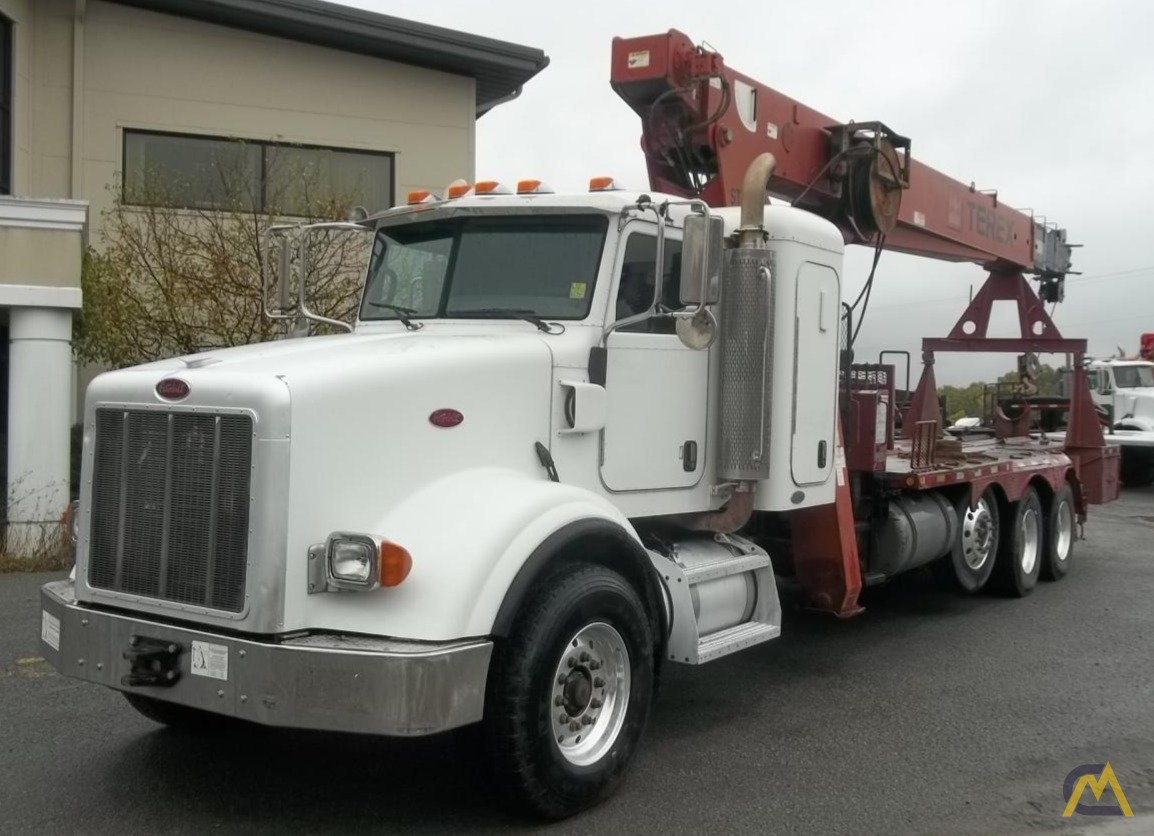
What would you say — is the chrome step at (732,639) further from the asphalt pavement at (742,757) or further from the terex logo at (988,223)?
the terex logo at (988,223)

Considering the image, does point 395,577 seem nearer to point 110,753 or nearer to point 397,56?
point 110,753

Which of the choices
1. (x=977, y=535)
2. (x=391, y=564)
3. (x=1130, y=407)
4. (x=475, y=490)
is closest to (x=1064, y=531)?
(x=977, y=535)

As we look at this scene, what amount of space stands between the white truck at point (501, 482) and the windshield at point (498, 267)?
1cm

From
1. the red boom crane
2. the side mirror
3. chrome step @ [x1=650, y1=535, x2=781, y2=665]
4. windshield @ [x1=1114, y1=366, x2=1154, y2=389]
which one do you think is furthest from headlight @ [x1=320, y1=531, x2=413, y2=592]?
windshield @ [x1=1114, y1=366, x2=1154, y2=389]

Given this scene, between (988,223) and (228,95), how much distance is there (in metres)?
10.1

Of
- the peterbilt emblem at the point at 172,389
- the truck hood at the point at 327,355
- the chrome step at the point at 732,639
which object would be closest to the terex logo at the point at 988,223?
the chrome step at the point at 732,639

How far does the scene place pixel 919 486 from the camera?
25.8 feet

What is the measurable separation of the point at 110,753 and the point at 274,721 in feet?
6.05

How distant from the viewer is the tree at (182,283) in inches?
481

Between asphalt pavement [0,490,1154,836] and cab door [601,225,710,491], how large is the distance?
1.35m

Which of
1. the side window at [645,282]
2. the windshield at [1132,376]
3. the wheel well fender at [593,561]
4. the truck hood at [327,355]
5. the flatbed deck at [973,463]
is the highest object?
the windshield at [1132,376]

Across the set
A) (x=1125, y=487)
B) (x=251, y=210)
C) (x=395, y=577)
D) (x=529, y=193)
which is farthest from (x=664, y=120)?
(x=1125, y=487)

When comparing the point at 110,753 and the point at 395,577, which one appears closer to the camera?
the point at 395,577

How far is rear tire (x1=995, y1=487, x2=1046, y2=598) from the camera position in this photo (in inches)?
378
